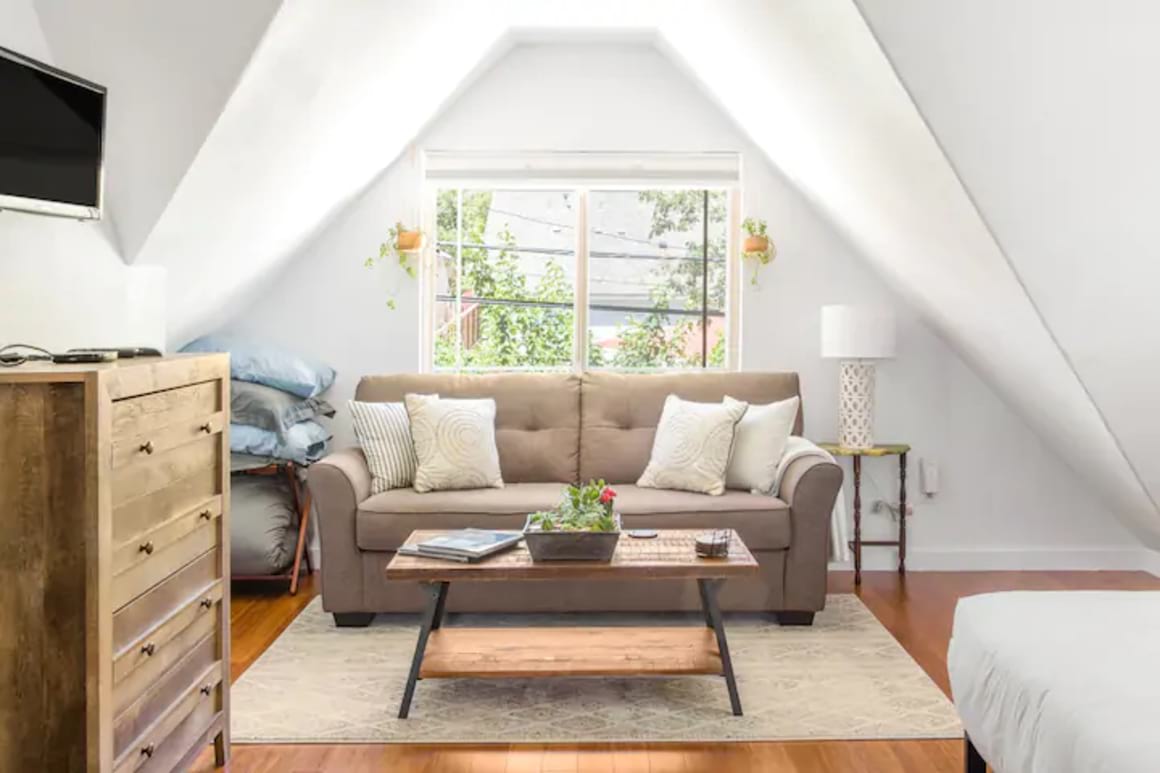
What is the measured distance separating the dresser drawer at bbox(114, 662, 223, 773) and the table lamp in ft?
9.70

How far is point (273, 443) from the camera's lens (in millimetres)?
4309

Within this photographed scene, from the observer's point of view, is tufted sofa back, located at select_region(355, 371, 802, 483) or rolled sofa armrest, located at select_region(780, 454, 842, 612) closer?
rolled sofa armrest, located at select_region(780, 454, 842, 612)

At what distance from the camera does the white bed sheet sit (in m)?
1.65

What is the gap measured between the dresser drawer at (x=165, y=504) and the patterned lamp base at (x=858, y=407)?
293 cm

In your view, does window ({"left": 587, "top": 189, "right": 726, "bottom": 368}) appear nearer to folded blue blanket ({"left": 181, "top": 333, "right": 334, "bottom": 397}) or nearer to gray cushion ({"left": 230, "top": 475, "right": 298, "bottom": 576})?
folded blue blanket ({"left": 181, "top": 333, "right": 334, "bottom": 397})

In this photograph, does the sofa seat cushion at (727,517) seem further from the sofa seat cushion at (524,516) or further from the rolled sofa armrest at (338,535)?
the rolled sofa armrest at (338,535)

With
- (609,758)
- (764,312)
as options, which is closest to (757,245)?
(764,312)

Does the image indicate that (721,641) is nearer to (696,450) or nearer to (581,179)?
(696,450)

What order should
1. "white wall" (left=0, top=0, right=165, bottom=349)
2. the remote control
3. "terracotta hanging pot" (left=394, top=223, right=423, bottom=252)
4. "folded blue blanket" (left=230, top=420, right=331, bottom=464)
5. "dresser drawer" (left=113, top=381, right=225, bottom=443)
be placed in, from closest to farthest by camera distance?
"dresser drawer" (left=113, top=381, right=225, bottom=443) < the remote control < "white wall" (left=0, top=0, right=165, bottom=349) < "folded blue blanket" (left=230, top=420, right=331, bottom=464) < "terracotta hanging pot" (left=394, top=223, right=423, bottom=252)

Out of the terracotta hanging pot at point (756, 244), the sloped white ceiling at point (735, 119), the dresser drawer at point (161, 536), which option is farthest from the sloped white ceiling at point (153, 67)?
the terracotta hanging pot at point (756, 244)

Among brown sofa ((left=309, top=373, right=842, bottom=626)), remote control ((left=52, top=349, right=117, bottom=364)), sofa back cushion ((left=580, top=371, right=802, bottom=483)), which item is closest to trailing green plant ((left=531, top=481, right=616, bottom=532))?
brown sofa ((left=309, top=373, right=842, bottom=626))

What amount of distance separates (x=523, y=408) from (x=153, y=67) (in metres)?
2.18

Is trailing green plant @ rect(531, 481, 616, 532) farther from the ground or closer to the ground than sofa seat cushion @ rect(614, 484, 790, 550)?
farther from the ground

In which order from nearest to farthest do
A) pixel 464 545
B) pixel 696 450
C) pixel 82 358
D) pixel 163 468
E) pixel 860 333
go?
pixel 82 358
pixel 163 468
pixel 464 545
pixel 696 450
pixel 860 333
